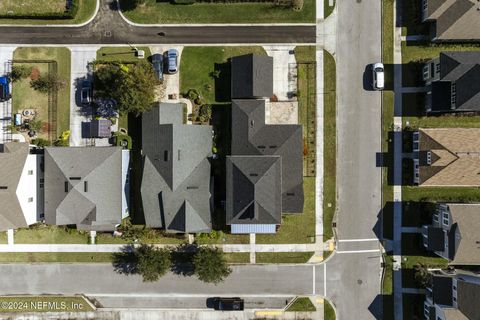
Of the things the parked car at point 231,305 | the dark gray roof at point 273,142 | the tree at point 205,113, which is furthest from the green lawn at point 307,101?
the parked car at point 231,305

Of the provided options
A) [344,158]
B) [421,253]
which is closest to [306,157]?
[344,158]

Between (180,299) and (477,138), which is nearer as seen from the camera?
(477,138)

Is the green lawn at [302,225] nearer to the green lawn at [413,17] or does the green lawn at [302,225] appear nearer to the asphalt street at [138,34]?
the asphalt street at [138,34]

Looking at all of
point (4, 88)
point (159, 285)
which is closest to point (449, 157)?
point (159, 285)

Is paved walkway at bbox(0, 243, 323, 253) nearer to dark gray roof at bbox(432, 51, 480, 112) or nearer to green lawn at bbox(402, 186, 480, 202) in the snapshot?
green lawn at bbox(402, 186, 480, 202)

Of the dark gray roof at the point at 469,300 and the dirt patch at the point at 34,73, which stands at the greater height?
the dirt patch at the point at 34,73

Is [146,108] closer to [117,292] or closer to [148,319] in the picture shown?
[117,292]
